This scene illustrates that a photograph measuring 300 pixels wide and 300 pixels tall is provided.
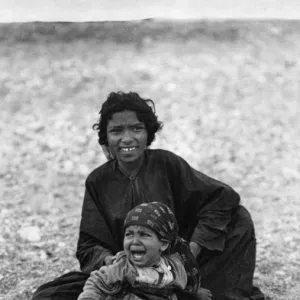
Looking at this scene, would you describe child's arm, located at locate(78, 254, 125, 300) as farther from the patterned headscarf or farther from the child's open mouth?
the patterned headscarf

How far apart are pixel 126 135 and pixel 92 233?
1.80ft

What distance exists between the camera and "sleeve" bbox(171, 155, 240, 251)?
15.3ft

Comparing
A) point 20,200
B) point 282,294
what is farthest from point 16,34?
point 282,294

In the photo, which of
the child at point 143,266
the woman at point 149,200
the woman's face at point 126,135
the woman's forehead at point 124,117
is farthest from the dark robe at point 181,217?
the child at point 143,266

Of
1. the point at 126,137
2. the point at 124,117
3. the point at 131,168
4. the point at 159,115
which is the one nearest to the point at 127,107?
the point at 124,117

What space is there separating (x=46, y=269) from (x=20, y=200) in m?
1.22

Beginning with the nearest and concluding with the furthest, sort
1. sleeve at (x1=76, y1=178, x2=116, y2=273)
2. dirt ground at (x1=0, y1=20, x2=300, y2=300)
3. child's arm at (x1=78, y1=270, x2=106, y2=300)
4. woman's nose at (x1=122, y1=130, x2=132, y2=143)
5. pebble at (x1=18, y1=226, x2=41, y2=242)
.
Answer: child's arm at (x1=78, y1=270, x2=106, y2=300) < woman's nose at (x1=122, y1=130, x2=132, y2=143) < sleeve at (x1=76, y1=178, x2=116, y2=273) < dirt ground at (x1=0, y1=20, x2=300, y2=300) < pebble at (x1=18, y1=226, x2=41, y2=242)

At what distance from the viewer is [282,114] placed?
26.9 feet

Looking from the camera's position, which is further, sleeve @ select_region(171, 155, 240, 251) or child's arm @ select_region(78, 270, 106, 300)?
sleeve @ select_region(171, 155, 240, 251)

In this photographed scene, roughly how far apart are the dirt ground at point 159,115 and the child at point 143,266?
1444 mm

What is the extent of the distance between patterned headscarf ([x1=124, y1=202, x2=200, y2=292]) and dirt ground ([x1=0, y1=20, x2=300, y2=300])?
1.25 m

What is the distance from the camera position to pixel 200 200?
4.71 m

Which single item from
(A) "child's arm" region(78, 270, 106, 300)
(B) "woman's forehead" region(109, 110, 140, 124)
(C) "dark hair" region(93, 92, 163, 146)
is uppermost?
(C) "dark hair" region(93, 92, 163, 146)

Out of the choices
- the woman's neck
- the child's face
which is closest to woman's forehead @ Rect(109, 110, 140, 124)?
the woman's neck
